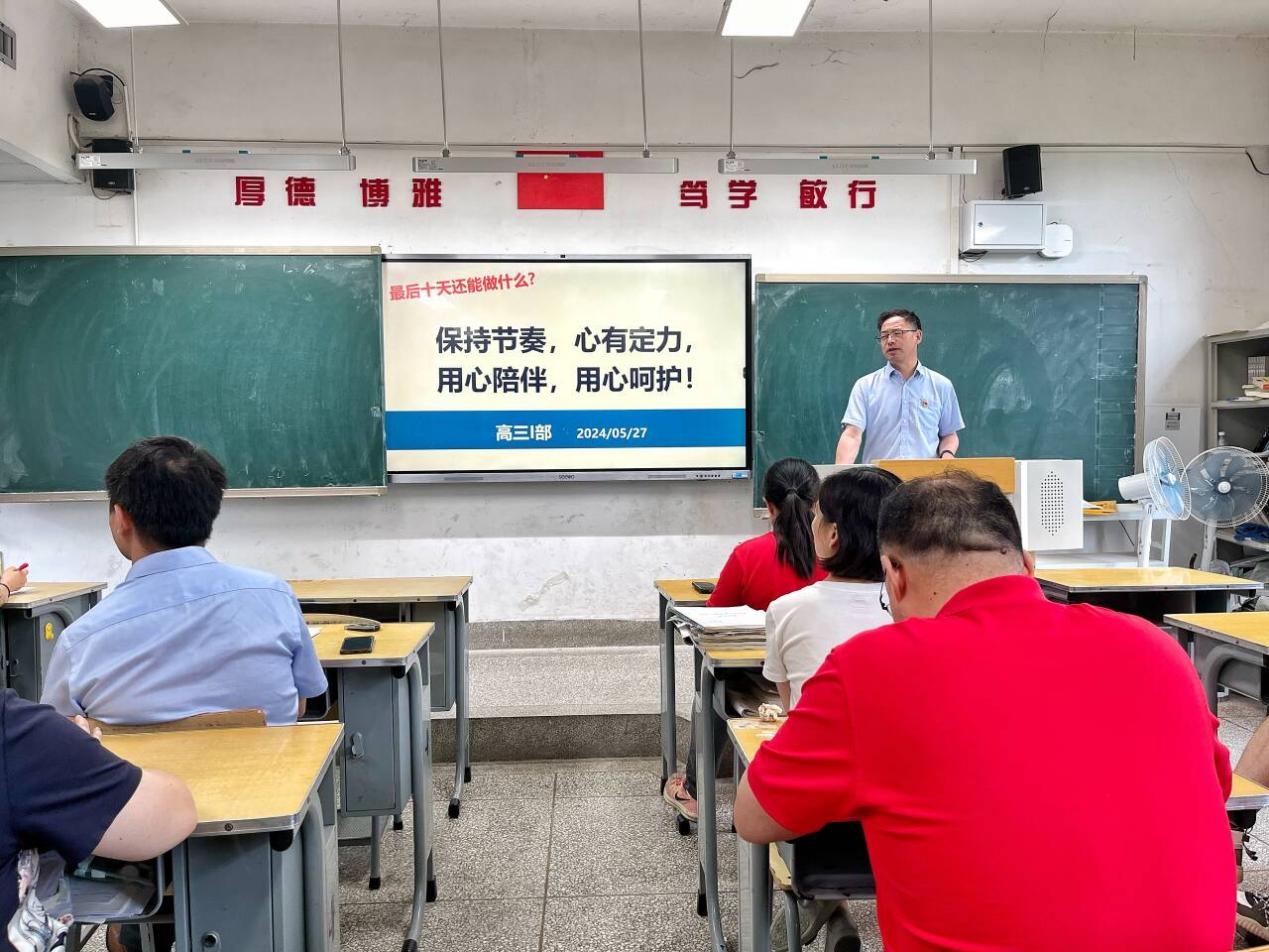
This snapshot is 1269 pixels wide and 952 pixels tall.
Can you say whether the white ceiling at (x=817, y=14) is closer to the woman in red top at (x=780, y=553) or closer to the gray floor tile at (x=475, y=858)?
the woman in red top at (x=780, y=553)

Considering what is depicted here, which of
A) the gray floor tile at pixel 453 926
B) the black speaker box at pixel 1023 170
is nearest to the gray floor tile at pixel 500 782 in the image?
the gray floor tile at pixel 453 926

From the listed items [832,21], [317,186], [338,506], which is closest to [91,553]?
[338,506]

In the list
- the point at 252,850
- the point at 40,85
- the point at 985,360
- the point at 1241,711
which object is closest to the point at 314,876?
the point at 252,850

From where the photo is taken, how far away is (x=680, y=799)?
2.74 m

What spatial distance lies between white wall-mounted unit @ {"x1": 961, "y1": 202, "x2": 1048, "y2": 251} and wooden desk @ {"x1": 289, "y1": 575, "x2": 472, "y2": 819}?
322 centimetres

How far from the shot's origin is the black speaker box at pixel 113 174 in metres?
4.34

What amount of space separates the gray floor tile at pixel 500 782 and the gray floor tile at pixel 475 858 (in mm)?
77

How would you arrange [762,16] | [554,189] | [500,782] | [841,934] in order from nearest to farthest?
[841,934] < [500,782] < [762,16] < [554,189]

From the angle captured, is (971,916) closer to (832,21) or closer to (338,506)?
(338,506)

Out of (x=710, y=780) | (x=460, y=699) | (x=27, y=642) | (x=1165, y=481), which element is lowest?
(x=460, y=699)

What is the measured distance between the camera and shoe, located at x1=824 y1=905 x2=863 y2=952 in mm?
1503

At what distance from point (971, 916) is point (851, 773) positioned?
0.56ft

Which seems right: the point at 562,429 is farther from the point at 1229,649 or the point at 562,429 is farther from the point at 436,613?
the point at 1229,649

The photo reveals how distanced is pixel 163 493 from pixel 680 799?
1786 mm
